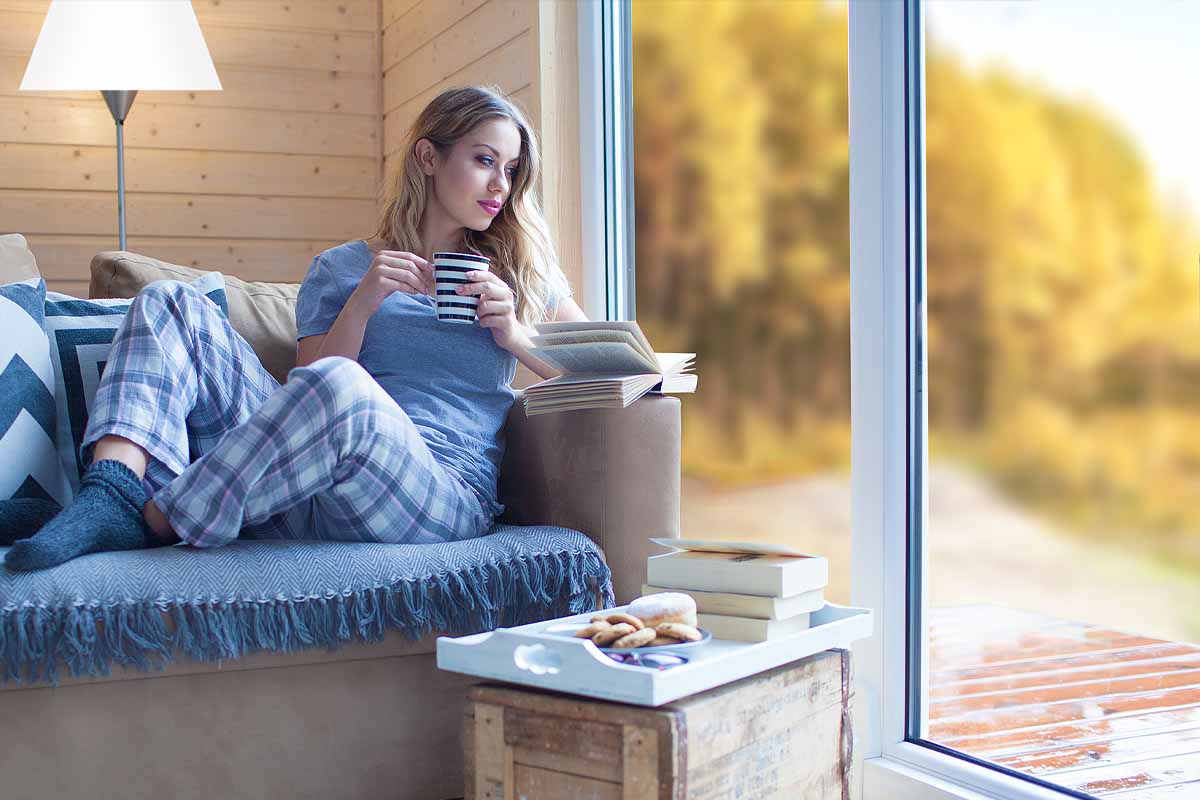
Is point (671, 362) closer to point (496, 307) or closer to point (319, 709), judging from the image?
point (496, 307)

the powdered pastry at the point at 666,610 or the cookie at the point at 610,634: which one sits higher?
the powdered pastry at the point at 666,610

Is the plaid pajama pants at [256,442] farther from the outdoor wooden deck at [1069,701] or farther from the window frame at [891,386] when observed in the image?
the outdoor wooden deck at [1069,701]

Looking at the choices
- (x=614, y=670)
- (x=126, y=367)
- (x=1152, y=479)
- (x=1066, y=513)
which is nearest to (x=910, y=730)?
(x=1066, y=513)

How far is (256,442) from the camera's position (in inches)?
51.8

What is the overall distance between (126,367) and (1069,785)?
1313 millimetres

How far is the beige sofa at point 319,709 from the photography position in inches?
49.4

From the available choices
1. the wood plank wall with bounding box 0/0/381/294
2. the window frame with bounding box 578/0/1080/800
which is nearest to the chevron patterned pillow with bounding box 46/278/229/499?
the window frame with bounding box 578/0/1080/800

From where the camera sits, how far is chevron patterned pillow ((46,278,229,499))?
5.50ft

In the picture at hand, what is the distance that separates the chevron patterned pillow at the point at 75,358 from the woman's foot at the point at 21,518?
17cm

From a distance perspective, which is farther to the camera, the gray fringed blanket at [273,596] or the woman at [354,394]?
the woman at [354,394]

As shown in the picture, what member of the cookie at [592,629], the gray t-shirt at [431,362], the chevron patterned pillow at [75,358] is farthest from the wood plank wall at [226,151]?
the cookie at [592,629]

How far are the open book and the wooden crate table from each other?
1.58 ft

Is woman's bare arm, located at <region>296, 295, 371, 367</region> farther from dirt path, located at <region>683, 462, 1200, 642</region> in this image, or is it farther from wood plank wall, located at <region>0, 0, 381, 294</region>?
wood plank wall, located at <region>0, 0, 381, 294</region>

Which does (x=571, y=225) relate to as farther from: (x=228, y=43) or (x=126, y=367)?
(x=228, y=43)
